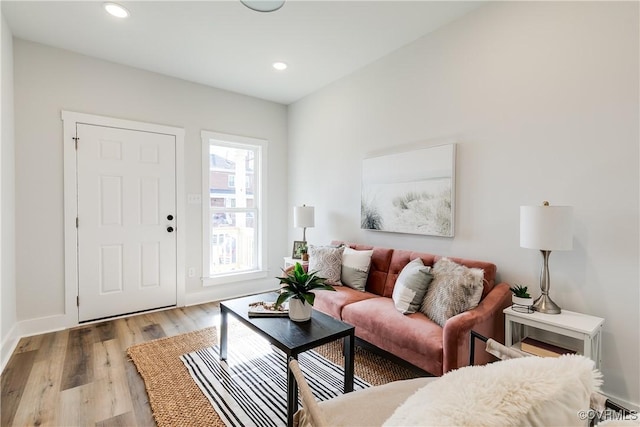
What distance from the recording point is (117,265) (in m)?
3.36

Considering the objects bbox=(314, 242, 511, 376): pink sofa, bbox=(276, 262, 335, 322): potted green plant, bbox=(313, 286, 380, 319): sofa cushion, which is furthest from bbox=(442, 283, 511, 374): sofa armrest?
bbox=(313, 286, 380, 319): sofa cushion

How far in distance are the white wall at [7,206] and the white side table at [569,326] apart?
361cm

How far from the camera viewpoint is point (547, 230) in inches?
72.1

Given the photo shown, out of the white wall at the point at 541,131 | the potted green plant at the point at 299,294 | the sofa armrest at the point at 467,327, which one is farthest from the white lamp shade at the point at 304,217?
the sofa armrest at the point at 467,327

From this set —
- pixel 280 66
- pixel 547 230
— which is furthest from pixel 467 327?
pixel 280 66

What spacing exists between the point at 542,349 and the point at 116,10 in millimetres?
3871

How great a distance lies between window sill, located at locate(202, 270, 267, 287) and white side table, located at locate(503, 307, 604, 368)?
319 centimetres

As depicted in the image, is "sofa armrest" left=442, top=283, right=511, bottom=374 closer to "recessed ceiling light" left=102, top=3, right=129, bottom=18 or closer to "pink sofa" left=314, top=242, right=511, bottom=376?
"pink sofa" left=314, top=242, right=511, bottom=376

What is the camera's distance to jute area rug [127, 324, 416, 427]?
1.79 metres

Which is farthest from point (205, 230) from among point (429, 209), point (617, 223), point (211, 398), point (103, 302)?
point (617, 223)

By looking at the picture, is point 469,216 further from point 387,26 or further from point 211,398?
point 211,398

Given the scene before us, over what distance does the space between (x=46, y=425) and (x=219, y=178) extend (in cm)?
296

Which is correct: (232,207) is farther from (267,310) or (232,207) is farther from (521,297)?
(521,297)

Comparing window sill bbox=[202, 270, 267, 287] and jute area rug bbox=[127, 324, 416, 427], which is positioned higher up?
window sill bbox=[202, 270, 267, 287]
